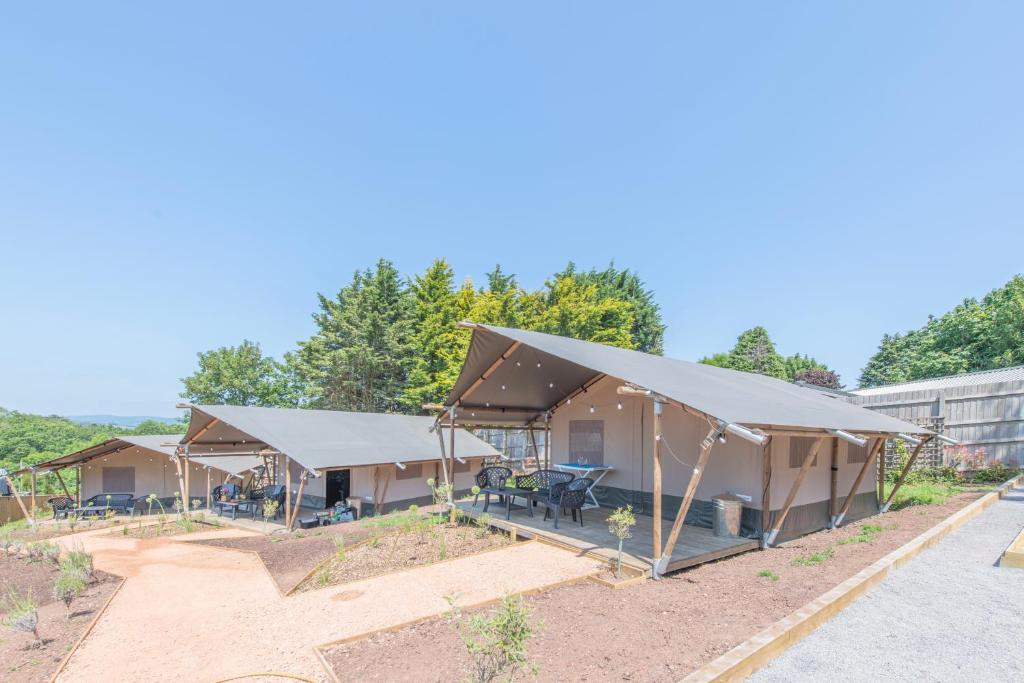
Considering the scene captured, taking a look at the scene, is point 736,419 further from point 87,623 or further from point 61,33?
point 61,33

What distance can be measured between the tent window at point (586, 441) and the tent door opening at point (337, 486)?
25.2 feet

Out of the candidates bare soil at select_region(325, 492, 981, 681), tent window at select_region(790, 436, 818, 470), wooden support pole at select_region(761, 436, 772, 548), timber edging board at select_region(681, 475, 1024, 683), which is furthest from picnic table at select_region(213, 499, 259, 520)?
timber edging board at select_region(681, 475, 1024, 683)

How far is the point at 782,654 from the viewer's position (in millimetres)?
3883

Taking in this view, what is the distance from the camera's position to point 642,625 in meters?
4.56

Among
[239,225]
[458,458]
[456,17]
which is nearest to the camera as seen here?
[456,17]

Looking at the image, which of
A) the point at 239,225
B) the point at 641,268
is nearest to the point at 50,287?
the point at 239,225

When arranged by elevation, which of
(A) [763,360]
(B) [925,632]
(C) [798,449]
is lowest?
(B) [925,632]

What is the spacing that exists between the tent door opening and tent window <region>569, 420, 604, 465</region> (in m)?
7.67

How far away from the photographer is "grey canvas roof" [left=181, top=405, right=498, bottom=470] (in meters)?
12.4

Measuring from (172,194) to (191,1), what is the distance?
7.05 meters

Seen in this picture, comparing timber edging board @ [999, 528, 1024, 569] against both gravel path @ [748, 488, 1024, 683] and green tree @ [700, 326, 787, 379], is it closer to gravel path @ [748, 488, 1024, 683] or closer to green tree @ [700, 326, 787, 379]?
gravel path @ [748, 488, 1024, 683]

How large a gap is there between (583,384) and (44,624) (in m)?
8.95

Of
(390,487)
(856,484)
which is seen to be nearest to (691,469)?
(856,484)

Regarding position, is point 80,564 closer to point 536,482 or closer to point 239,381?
Answer: point 536,482
